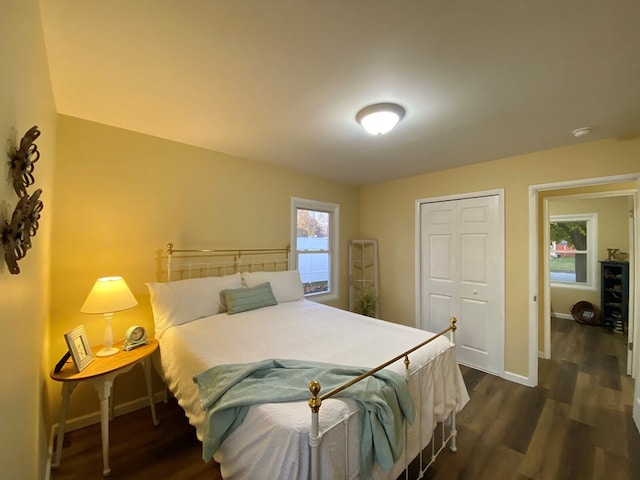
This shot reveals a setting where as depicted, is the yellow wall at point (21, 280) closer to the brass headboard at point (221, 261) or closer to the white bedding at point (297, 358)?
the white bedding at point (297, 358)

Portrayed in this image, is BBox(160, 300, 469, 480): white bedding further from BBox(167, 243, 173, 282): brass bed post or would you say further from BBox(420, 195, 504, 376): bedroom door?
BBox(420, 195, 504, 376): bedroom door

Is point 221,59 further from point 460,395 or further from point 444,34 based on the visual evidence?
point 460,395

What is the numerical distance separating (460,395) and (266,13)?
102 inches

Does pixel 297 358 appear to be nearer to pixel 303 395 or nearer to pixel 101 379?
pixel 303 395

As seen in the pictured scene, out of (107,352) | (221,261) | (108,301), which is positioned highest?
(221,261)

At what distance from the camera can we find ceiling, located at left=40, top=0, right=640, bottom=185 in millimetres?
1168

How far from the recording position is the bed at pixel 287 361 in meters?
1.08

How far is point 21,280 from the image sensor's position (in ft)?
3.59

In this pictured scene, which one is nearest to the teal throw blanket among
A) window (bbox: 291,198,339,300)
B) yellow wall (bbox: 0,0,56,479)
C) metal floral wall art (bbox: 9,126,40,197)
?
yellow wall (bbox: 0,0,56,479)

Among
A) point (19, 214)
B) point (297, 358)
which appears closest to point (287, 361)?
point (297, 358)

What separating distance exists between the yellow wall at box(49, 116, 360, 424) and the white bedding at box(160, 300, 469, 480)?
28.8 inches

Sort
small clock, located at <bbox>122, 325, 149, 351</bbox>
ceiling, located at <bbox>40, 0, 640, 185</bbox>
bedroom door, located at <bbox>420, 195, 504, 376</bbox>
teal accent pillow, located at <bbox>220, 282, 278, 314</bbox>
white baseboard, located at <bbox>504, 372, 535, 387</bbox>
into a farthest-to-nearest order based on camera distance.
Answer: bedroom door, located at <bbox>420, 195, 504, 376</bbox>, white baseboard, located at <bbox>504, 372, 535, 387</bbox>, teal accent pillow, located at <bbox>220, 282, 278, 314</bbox>, small clock, located at <bbox>122, 325, 149, 351</bbox>, ceiling, located at <bbox>40, 0, 640, 185</bbox>

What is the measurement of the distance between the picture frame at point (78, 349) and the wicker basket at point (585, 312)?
276 inches

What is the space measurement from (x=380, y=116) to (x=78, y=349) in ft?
8.64
